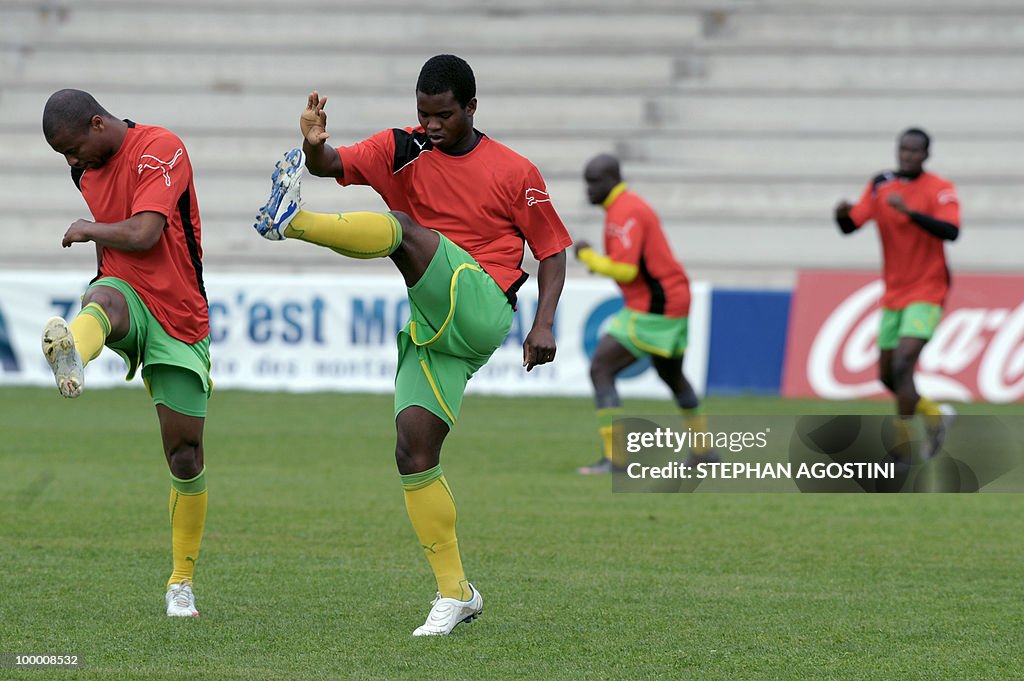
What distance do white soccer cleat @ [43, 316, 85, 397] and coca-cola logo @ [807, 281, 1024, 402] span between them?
11553 millimetres

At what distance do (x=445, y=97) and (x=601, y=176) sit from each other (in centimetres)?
523

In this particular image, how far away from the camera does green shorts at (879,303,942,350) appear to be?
10.5m

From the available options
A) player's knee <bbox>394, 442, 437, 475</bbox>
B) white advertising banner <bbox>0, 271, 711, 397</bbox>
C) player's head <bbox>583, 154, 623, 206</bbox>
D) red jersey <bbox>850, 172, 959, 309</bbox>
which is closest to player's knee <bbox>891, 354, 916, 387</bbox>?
red jersey <bbox>850, 172, 959, 309</bbox>

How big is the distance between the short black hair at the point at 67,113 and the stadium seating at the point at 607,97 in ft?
46.9

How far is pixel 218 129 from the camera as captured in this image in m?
21.8

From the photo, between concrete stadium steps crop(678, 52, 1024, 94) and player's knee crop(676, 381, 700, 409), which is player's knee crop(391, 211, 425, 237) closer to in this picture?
player's knee crop(676, 381, 700, 409)

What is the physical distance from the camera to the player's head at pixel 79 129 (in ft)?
17.1

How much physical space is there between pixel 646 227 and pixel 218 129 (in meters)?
13.0

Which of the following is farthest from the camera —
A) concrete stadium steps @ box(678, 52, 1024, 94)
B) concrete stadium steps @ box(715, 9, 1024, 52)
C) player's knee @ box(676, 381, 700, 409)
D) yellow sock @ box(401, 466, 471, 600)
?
concrete stadium steps @ box(715, 9, 1024, 52)

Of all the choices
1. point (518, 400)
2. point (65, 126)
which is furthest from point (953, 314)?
point (65, 126)

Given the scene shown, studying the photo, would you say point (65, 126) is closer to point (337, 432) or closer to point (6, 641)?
point (6, 641)

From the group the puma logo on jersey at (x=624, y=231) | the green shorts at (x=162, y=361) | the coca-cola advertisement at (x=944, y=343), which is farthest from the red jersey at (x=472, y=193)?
the coca-cola advertisement at (x=944, y=343)

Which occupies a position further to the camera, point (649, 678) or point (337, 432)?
point (337, 432)

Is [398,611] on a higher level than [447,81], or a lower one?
lower
